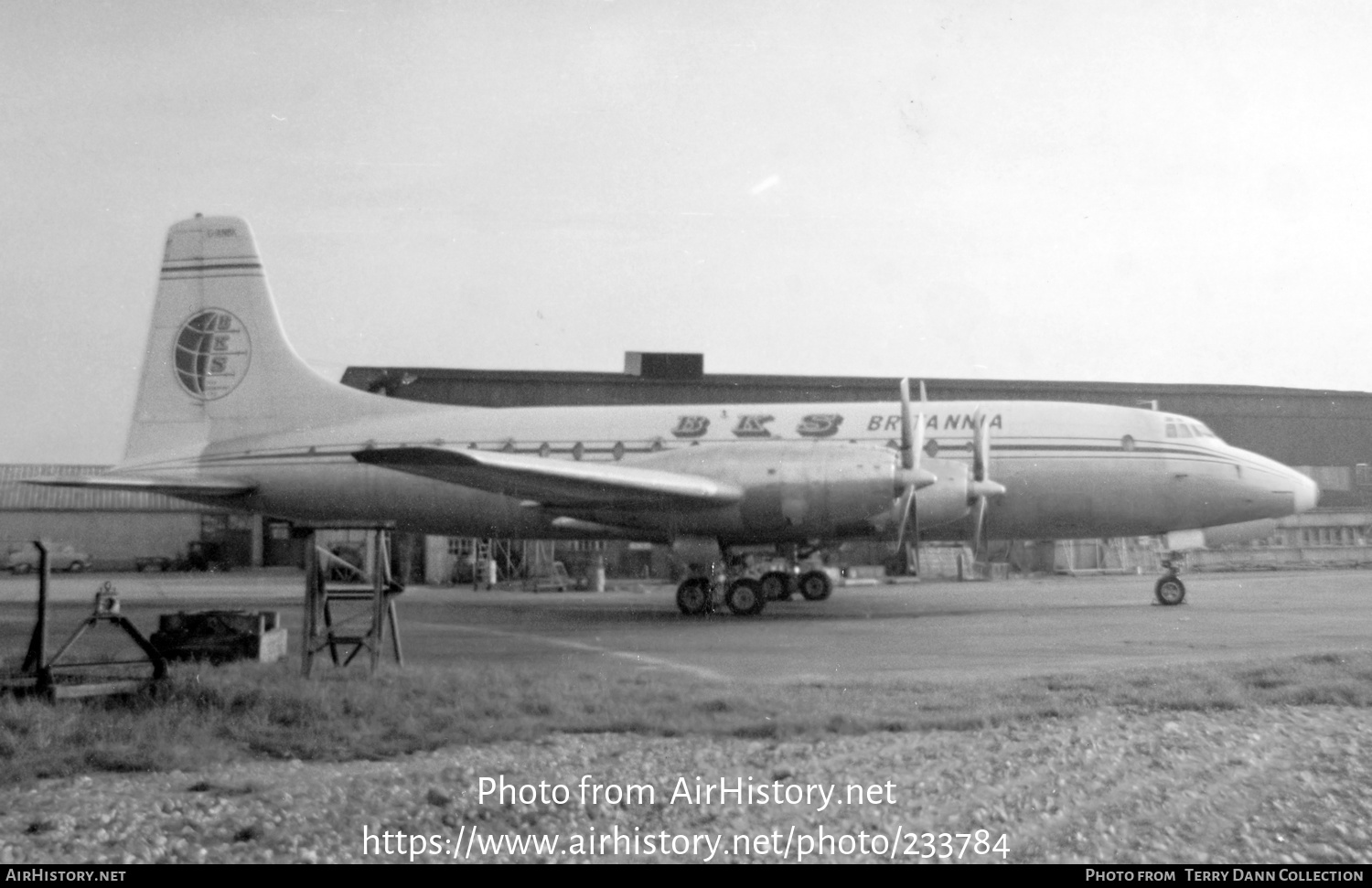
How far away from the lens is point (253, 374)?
23938mm

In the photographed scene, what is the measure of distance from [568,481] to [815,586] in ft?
25.6

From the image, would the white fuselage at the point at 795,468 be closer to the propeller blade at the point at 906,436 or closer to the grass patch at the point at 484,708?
the propeller blade at the point at 906,436

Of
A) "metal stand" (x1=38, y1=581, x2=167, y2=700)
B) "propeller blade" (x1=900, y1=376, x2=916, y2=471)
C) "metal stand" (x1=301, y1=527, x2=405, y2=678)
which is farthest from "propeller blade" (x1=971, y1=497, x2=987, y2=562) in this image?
"metal stand" (x1=38, y1=581, x2=167, y2=700)

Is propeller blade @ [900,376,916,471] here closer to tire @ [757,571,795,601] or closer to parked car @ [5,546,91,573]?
tire @ [757,571,795,601]

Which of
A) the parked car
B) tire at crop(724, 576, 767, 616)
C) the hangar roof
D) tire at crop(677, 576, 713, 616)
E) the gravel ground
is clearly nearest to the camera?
A: the gravel ground

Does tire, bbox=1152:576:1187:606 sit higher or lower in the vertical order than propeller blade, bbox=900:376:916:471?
lower

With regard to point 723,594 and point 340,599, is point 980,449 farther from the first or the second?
point 340,599

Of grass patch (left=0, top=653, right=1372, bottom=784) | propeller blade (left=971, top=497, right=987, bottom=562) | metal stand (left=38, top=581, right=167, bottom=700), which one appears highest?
propeller blade (left=971, top=497, right=987, bottom=562)

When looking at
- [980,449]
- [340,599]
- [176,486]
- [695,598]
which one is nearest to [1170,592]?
[980,449]

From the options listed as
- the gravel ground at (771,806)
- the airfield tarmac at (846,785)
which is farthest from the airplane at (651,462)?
the gravel ground at (771,806)

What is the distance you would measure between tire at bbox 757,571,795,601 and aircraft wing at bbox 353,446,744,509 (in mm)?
4695

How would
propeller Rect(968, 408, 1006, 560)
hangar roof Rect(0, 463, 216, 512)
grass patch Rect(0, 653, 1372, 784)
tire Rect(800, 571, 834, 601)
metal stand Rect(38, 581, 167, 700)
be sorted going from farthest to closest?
tire Rect(800, 571, 834, 601) < hangar roof Rect(0, 463, 216, 512) < propeller Rect(968, 408, 1006, 560) < metal stand Rect(38, 581, 167, 700) < grass patch Rect(0, 653, 1372, 784)

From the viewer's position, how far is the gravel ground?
17.7ft

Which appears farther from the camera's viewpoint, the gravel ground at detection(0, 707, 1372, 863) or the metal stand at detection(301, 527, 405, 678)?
the metal stand at detection(301, 527, 405, 678)
